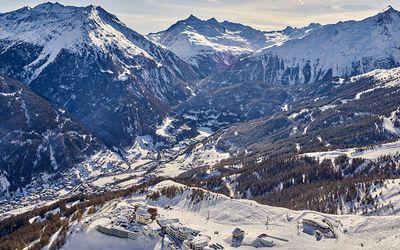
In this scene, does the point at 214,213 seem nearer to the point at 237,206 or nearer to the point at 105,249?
the point at 237,206

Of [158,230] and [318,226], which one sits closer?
[318,226]

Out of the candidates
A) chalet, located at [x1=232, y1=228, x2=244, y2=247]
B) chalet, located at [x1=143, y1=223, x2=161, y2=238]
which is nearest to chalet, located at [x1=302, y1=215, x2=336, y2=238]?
chalet, located at [x1=232, y1=228, x2=244, y2=247]

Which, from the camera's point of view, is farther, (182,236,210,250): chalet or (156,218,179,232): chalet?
(156,218,179,232): chalet

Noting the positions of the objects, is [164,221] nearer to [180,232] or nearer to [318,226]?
[180,232]

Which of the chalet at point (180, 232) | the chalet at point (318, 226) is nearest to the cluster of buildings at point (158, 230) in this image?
the chalet at point (180, 232)

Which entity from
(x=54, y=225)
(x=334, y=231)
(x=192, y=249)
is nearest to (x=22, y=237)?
(x=54, y=225)

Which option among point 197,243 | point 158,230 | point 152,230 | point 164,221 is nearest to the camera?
point 197,243

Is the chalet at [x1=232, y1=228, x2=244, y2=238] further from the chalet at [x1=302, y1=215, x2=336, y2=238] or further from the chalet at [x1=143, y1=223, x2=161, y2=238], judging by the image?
the chalet at [x1=143, y1=223, x2=161, y2=238]

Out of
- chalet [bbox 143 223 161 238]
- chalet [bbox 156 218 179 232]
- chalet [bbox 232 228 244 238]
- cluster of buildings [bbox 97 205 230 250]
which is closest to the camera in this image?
cluster of buildings [bbox 97 205 230 250]

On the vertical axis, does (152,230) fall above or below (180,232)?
above

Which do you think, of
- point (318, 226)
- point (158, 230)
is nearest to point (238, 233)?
point (158, 230)

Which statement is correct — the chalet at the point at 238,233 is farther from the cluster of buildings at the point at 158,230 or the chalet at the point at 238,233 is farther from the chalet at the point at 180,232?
the chalet at the point at 180,232
